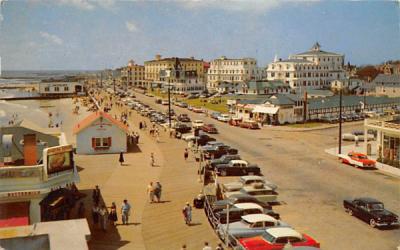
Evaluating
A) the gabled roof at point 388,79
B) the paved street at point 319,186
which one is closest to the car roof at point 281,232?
the paved street at point 319,186

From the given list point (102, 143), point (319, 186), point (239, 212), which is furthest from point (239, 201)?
point (102, 143)

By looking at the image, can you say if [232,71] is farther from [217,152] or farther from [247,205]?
[247,205]

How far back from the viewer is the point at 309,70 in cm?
10500

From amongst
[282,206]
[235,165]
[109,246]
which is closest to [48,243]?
[109,246]

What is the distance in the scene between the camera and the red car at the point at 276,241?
16.0m

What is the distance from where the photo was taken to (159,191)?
2266 cm

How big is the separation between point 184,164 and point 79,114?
51.2m

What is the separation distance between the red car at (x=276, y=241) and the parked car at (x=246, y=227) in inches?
26.2

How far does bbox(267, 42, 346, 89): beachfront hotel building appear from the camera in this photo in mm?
102625

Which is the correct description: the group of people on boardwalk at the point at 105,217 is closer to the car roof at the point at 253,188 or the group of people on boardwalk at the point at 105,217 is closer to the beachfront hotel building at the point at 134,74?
the car roof at the point at 253,188

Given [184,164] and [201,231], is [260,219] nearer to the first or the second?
[201,231]

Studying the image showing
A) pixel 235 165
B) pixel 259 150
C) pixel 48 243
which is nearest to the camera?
pixel 48 243

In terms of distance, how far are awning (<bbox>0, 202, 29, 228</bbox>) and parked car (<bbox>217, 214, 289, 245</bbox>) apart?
6.49 metres

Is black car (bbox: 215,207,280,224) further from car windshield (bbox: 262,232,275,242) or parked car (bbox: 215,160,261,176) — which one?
parked car (bbox: 215,160,261,176)
